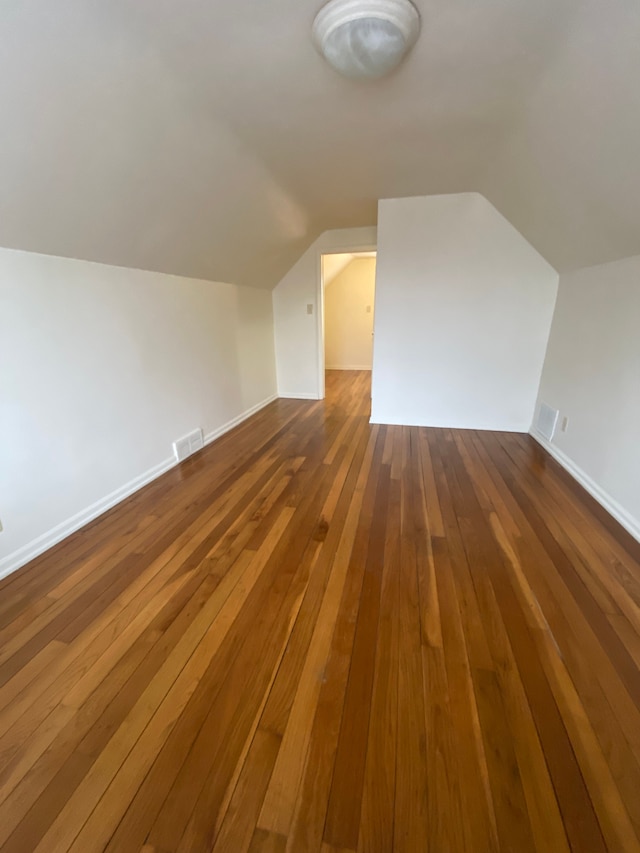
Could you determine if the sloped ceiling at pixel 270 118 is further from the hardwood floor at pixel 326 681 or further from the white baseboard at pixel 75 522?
the hardwood floor at pixel 326 681

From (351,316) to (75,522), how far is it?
19.0 feet

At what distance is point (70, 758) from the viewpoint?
1.03 m

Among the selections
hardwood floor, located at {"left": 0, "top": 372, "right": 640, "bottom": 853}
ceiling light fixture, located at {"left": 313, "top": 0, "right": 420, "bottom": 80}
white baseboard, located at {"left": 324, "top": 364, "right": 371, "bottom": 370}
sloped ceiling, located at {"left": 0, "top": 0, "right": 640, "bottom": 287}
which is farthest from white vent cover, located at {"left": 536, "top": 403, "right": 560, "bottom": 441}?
white baseboard, located at {"left": 324, "top": 364, "right": 371, "bottom": 370}

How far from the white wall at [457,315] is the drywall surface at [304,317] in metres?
0.96

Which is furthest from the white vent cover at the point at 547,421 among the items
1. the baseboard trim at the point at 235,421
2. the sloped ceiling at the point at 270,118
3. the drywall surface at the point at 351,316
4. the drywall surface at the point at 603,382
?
the drywall surface at the point at 351,316

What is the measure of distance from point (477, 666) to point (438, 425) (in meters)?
2.79

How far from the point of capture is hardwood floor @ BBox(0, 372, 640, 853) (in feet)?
2.97

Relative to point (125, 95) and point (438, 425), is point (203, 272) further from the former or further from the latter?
point (438, 425)

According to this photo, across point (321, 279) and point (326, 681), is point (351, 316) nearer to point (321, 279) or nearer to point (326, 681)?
point (321, 279)

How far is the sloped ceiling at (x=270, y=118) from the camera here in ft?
4.11

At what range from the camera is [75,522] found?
2.10 metres

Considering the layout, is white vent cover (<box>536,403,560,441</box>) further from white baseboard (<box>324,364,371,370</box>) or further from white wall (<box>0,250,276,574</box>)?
white baseboard (<box>324,364,371,370</box>)

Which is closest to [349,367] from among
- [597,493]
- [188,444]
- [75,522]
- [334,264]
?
[334,264]

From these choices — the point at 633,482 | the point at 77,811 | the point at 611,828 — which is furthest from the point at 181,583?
the point at 633,482
